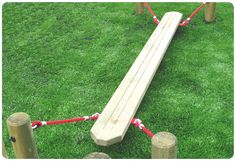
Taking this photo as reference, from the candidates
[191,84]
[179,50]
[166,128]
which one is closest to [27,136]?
[166,128]

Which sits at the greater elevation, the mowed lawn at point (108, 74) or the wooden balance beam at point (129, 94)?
the wooden balance beam at point (129, 94)

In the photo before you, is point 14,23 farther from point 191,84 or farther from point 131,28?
point 191,84

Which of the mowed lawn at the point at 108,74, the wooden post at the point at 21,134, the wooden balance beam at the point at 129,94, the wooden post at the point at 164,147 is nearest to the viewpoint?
the wooden post at the point at 164,147

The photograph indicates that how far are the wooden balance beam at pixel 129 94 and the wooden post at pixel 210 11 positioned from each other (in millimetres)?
856

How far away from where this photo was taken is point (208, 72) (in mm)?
5332

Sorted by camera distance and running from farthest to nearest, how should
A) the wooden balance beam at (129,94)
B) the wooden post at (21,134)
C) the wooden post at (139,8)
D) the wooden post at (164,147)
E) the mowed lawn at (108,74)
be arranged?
the wooden post at (139,8), the mowed lawn at (108,74), the wooden balance beam at (129,94), the wooden post at (21,134), the wooden post at (164,147)

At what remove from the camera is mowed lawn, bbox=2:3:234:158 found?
4086 millimetres

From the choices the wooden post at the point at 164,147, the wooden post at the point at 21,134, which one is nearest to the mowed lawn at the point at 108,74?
the wooden post at the point at 21,134

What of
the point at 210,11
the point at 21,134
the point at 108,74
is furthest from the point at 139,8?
the point at 21,134

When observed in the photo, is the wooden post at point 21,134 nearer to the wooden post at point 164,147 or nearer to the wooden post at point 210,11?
the wooden post at point 164,147

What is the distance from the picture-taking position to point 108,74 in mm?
5316

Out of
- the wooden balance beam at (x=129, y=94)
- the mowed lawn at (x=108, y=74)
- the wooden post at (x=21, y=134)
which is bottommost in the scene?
the mowed lawn at (x=108, y=74)

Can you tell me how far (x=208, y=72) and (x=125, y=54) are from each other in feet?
4.39

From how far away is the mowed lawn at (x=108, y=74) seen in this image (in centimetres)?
409
